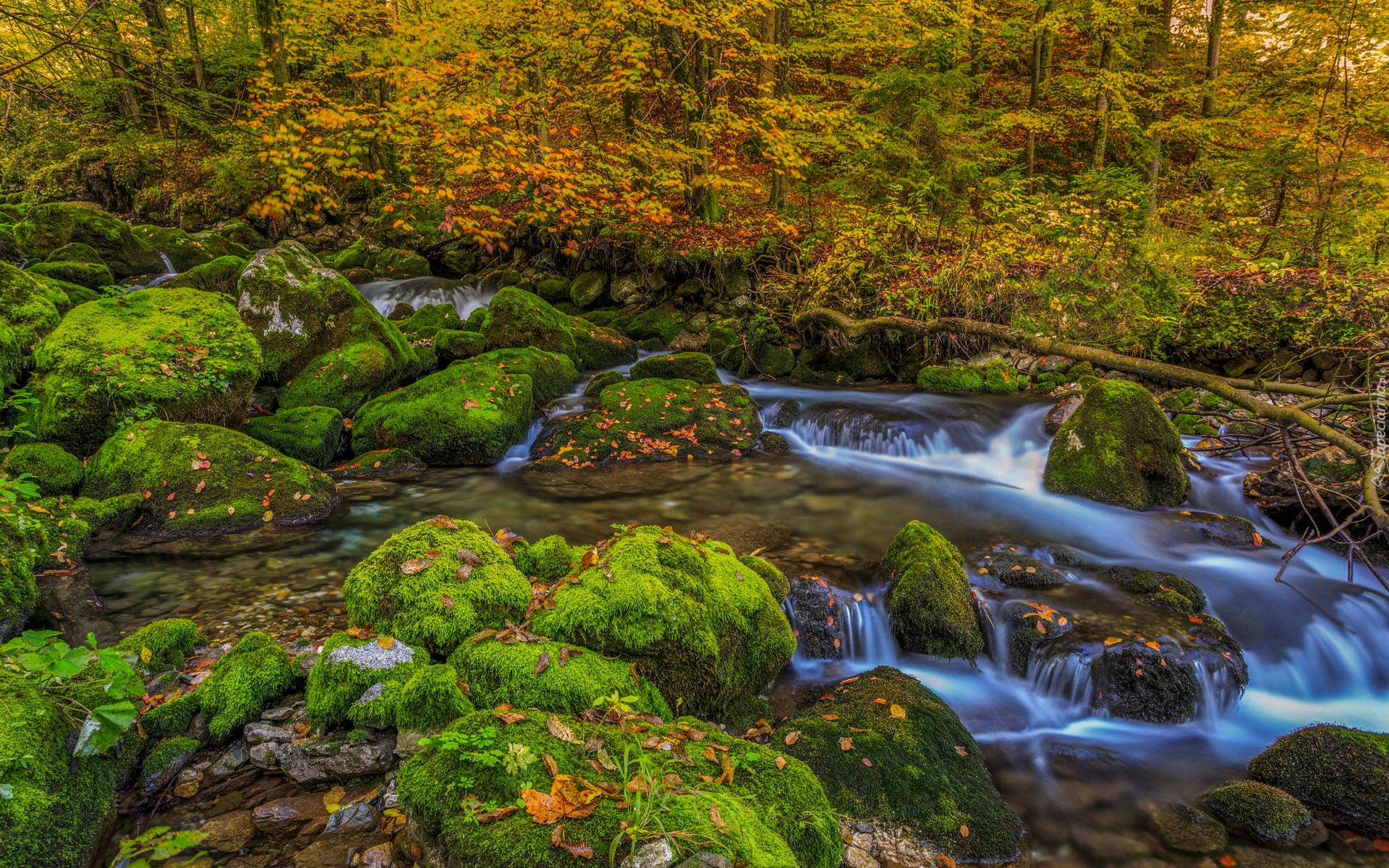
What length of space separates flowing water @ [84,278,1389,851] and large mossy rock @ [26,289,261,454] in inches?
74.9

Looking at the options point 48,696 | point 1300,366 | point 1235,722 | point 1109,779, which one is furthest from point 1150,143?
point 48,696

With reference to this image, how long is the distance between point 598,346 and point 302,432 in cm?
631

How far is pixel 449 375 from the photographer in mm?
9477

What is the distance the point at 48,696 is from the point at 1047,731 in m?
5.60

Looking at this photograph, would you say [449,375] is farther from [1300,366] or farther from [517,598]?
[1300,366]

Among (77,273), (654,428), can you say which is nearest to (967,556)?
(654,428)

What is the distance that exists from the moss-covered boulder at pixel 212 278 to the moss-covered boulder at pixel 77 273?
1640mm

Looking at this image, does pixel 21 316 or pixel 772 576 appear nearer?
pixel 772 576

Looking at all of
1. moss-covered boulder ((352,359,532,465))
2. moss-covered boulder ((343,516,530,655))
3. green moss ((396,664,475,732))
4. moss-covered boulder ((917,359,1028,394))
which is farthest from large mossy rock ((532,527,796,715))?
moss-covered boulder ((917,359,1028,394))

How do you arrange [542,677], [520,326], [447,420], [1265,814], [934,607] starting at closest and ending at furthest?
[542,677], [1265,814], [934,607], [447,420], [520,326]

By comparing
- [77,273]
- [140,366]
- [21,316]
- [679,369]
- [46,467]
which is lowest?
[46,467]

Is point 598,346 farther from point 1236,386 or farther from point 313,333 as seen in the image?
point 1236,386

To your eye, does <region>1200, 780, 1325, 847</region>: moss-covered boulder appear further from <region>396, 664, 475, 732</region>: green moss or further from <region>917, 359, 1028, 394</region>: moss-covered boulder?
<region>917, 359, 1028, 394</region>: moss-covered boulder

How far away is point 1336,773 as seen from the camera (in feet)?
12.4
